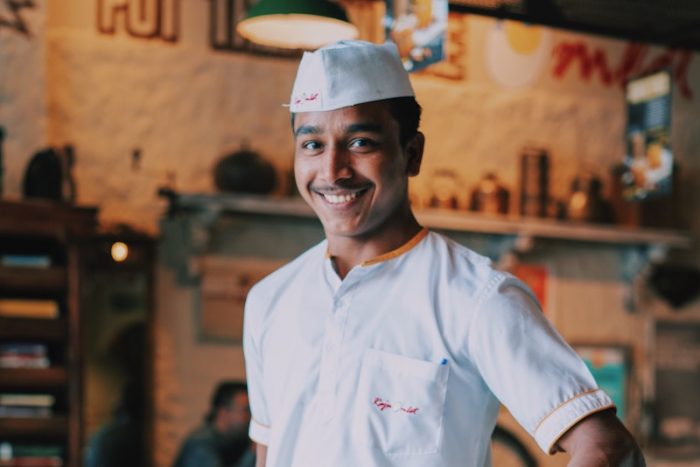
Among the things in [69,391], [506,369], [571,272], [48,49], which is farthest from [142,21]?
[506,369]

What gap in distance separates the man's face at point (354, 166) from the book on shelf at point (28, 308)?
3.38 metres

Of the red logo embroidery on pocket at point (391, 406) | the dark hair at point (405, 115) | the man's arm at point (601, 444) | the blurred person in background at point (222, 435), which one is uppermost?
the dark hair at point (405, 115)

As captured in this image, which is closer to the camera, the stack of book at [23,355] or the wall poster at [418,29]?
the wall poster at [418,29]

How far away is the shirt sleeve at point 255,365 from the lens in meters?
2.02

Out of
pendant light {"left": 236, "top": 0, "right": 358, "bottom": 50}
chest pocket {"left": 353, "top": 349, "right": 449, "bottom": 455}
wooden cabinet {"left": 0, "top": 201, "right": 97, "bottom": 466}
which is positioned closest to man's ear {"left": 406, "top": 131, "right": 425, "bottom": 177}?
chest pocket {"left": 353, "top": 349, "right": 449, "bottom": 455}

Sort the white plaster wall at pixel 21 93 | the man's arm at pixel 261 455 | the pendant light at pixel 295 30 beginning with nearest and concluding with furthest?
the man's arm at pixel 261 455 < the pendant light at pixel 295 30 < the white plaster wall at pixel 21 93

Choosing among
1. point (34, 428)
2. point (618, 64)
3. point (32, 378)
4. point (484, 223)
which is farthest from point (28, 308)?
A: point (618, 64)

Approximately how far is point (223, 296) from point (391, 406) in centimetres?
422

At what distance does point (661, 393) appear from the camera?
23.7ft

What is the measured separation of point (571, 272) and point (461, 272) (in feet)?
17.7

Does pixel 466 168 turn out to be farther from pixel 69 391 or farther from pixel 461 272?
pixel 461 272

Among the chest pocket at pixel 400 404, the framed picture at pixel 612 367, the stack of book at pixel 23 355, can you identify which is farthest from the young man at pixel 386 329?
the framed picture at pixel 612 367

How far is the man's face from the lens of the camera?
177 cm

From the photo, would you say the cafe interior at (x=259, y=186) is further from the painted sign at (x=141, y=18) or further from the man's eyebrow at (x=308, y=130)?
the man's eyebrow at (x=308, y=130)
